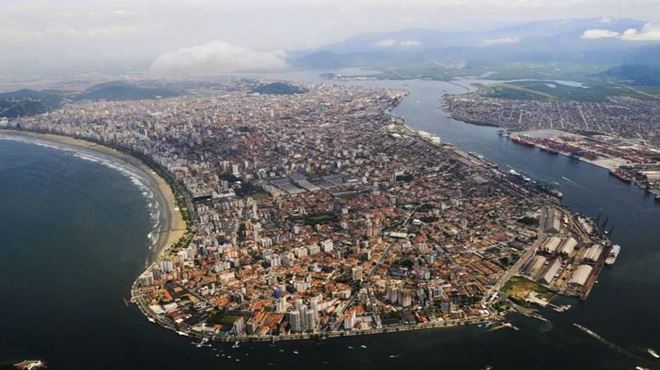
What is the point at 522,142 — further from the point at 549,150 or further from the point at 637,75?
the point at 637,75

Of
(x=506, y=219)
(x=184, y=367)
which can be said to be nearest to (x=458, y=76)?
(x=506, y=219)

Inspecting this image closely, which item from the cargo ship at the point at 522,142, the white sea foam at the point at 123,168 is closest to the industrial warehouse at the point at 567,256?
the white sea foam at the point at 123,168

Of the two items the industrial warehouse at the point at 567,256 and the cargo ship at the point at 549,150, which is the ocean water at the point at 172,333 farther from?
the cargo ship at the point at 549,150

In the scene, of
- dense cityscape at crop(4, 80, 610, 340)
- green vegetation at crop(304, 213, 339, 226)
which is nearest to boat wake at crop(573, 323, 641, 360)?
dense cityscape at crop(4, 80, 610, 340)

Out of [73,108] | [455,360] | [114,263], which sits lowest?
[455,360]

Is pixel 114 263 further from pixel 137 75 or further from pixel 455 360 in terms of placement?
pixel 137 75

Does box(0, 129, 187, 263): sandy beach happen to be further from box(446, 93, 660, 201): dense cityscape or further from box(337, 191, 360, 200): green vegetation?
box(446, 93, 660, 201): dense cityscape
